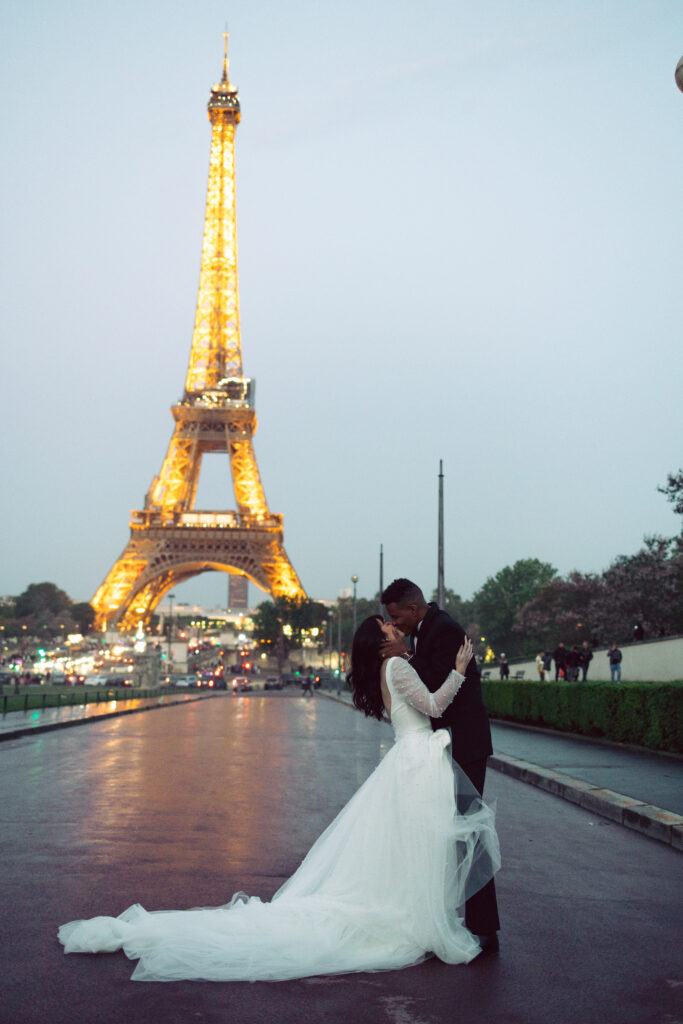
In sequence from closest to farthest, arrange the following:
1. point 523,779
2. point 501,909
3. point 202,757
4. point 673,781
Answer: point 501,909, point 673,781, point 523,779, point 202,757

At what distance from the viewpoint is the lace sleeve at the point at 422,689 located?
4.79 metres

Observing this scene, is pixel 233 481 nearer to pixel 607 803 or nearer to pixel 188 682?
pixel 188 682

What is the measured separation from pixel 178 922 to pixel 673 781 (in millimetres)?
7974

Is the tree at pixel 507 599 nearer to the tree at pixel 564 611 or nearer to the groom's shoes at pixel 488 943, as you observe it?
the tree at pixel 564 611

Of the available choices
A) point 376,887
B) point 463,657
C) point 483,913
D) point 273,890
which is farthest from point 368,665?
point 273,890

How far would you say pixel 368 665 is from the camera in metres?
4.96

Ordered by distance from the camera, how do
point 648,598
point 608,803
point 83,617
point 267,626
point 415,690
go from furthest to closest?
point 83,617
point 267,626
point 648,598
point 608,803
point 415,690

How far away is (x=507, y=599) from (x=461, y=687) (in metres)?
90.3

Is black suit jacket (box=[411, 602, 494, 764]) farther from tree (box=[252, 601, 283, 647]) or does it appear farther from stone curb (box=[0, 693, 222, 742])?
tree (box=[252, 601, 283, 647])

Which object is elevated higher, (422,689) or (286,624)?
(286,624)

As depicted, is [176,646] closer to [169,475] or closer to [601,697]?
[169,475]

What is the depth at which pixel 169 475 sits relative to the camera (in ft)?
239

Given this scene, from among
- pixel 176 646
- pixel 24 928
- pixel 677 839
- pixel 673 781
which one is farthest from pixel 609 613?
pixel 176 646

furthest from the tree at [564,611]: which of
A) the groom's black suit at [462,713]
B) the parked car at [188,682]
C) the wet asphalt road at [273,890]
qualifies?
the groom's black suit at [462,713]
